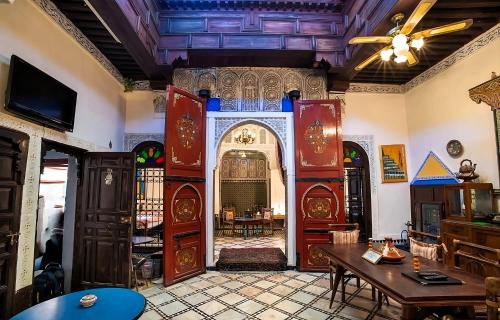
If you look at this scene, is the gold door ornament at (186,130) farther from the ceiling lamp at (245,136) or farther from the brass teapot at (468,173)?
the brass teapot at (468,173)

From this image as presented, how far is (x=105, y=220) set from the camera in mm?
4066

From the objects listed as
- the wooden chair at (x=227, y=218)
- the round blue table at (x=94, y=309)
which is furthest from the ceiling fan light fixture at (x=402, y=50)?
the wooden chair at (x=227, y=218)

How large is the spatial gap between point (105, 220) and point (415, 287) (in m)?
3.91

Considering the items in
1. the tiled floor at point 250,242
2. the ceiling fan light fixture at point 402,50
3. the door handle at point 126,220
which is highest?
the ceiling fan light fixture at point 402,50

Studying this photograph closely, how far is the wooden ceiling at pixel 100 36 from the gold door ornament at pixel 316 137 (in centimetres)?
337

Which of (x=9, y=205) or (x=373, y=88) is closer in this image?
(x=9, y=205)

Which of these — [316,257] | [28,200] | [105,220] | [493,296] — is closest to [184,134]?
[105,220]

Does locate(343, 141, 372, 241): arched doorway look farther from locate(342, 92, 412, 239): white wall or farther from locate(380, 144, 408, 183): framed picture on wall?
locate(380, 144, 408, 183): framed picture on wall

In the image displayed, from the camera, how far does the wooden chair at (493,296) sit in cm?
144

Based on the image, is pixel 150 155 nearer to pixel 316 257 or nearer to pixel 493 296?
pixel 316 257

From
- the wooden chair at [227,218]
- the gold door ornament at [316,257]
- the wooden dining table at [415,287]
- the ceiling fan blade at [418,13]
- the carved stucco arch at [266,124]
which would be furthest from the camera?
the wooden chair at [227,218]

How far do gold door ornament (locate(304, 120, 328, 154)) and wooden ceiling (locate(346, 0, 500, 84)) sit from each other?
121 centimetres

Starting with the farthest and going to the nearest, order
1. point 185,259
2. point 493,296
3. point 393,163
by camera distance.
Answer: point 393,163 → point 185,259 → point 493,296

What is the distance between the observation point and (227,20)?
15.9 feet
